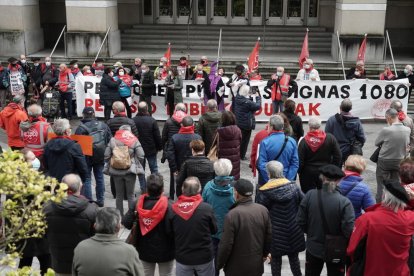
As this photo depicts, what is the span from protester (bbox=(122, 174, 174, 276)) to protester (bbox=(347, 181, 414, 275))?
6.16 feet

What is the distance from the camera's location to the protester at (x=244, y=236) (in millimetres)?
5977

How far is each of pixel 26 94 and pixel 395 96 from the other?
10.3 meters

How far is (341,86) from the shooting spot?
1573cm

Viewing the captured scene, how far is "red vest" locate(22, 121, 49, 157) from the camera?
9.03 metres

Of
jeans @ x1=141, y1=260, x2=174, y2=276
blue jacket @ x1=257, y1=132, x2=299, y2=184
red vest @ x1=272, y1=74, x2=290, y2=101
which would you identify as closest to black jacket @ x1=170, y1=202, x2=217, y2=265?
jeans @ x1=141, y1=260, x2=174, y2=276

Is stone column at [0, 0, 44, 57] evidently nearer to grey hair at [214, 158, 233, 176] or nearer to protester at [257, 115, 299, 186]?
protester at [257, 115, 299, 186]

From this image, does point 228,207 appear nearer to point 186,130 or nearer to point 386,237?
point 386,237

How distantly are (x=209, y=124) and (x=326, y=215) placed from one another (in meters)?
4.28

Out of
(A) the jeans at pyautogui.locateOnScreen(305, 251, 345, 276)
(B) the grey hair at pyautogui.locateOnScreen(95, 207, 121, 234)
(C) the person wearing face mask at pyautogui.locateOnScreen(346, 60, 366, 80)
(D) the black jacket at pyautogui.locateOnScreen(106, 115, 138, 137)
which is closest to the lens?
(B) the grey hair at pyautogui.locateOnScreen(95, 207, 121, 234)

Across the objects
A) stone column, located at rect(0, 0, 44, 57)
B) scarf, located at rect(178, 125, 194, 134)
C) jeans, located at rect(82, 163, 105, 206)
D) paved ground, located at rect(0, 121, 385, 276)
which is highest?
stone column, located at rect(0, 0, 44, 57)

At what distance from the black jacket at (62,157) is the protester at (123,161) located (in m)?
0.42

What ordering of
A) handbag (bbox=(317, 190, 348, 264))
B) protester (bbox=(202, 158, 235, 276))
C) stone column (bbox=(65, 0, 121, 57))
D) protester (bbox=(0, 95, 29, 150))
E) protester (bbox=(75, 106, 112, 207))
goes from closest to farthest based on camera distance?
handbag (bbox=(317, 190, 348, 264)) → protester (bbox=(202, 158, 235, 276)) → protester (bbox=(75, 106, 112, 207)) → protester (bbox=(0, 95, 29, 150)) → stone column (bbox=(65, 0, 121, 57))

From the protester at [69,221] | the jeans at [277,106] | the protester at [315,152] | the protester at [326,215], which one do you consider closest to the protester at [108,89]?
the jeans at [277,106]

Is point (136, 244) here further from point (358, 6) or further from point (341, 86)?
point (358, 6)
